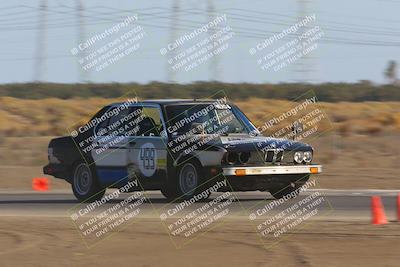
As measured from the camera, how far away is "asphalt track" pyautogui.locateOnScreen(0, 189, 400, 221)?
49.5 ft

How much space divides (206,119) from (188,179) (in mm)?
1181

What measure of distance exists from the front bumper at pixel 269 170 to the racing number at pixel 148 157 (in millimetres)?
1515

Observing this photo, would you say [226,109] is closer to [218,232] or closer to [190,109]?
[190,109]

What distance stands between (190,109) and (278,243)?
620 cm

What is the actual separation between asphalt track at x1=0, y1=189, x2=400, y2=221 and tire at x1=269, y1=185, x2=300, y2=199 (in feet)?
0.40

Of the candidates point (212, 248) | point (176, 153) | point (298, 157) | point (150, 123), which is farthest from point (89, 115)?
point (212, 248)

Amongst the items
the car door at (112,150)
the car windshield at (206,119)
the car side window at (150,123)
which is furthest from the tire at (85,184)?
the car windshield at (206,119)

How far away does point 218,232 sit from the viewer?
12562 mm

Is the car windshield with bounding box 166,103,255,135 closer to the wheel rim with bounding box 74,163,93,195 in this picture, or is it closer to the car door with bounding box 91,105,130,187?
the car door with bounding box 91,105,130,187

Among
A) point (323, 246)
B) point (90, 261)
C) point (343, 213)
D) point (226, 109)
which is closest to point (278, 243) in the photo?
point (323, 246)

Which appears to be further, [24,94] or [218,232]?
[24,94]

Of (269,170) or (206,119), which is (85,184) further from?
(269,170)

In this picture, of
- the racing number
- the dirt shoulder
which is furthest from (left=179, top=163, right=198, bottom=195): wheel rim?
the dirt shoulder

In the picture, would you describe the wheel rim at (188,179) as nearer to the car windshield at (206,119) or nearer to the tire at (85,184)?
the car windshield at (206,119)
